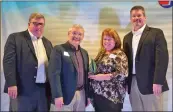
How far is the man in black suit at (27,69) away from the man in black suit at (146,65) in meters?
0.94

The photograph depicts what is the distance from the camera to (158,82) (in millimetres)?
2551

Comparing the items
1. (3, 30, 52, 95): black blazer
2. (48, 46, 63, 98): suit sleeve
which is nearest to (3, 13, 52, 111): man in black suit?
(3, 30, 52, 95): black blazer

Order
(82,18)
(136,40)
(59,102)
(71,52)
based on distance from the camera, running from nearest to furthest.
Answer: (59,102) < (71,52) < (136,40) < (82,18)

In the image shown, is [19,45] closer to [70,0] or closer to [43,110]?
[43,110]

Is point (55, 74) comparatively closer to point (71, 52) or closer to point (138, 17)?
point (71, 52)

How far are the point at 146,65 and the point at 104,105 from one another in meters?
0.60

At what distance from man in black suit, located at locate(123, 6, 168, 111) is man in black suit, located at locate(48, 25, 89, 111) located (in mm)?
525

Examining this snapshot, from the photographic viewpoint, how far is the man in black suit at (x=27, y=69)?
252 cm

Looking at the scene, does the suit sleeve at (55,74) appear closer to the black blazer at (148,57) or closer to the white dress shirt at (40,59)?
the white dress shirt at (40,59)

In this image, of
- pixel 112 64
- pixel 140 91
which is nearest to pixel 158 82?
pixel 140 91

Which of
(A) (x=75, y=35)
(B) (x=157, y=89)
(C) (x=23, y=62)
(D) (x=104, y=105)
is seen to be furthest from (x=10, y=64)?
(B) (x=157, y=89)

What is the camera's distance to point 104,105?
255 centimetres

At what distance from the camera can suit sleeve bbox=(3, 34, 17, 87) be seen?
2.49m

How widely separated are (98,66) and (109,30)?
39 centimetres
